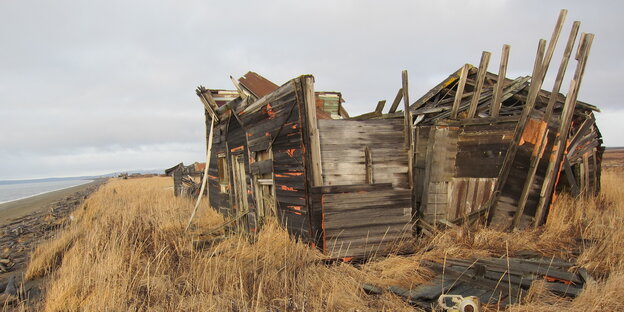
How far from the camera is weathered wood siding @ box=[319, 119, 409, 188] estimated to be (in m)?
5.91

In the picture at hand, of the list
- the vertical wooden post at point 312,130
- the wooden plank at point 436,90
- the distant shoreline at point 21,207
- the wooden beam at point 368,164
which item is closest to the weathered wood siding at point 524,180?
the wooden plank at point 436,90

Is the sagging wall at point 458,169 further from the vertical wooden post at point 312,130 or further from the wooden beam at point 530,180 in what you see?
the vertical wooden post at point 312,130

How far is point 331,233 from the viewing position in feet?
18.1

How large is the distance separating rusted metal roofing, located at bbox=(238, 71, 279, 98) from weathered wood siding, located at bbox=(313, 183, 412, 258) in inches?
147

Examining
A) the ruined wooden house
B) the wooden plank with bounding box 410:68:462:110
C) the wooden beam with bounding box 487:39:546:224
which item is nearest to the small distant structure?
the ruined wooden house

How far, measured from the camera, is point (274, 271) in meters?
4.38

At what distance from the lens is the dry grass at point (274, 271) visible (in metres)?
3.61

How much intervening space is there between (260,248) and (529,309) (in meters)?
4.00

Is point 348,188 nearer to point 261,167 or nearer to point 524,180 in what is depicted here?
point 261,167

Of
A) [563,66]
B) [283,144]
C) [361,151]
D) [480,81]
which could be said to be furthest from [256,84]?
[563,66]

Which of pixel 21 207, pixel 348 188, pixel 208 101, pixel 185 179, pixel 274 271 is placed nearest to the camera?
pixel 274 271

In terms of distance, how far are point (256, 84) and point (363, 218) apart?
15.6 feet

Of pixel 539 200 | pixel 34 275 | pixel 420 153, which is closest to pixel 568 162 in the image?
pixel 539 200

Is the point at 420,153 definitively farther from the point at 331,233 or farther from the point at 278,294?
the point at 278,294
